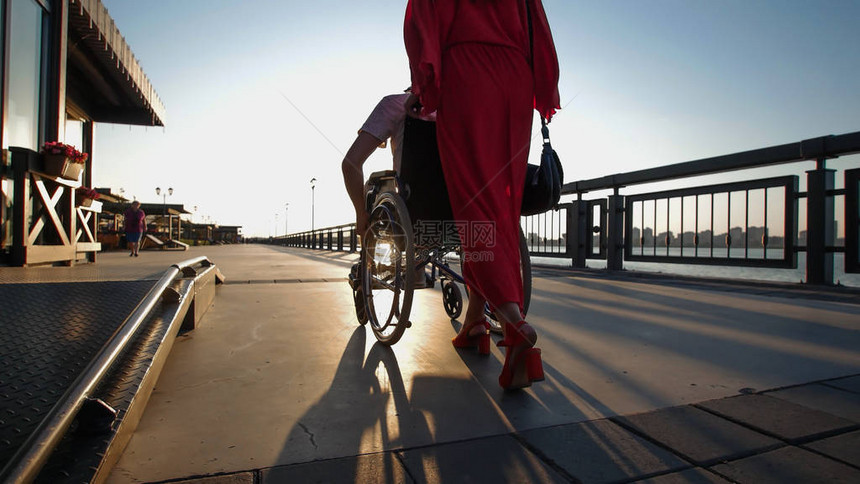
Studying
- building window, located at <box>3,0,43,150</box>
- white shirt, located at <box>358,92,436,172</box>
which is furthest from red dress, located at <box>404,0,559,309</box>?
building window, located at <box>3,0,43,150</box>

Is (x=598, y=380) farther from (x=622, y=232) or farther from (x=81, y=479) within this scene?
(x=622, y=232)

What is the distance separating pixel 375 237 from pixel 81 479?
5.17 feet

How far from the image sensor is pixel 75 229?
604 centimetres

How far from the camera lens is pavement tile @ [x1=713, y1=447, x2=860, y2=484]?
915mm

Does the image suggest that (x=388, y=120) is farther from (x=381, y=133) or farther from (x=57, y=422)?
(x=57, y=422)

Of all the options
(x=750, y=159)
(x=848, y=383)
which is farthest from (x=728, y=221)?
(x=848, y=383)

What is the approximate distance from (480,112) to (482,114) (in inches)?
0.4

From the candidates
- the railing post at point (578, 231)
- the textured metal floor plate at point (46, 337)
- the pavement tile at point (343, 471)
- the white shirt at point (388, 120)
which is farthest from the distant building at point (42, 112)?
the railing post at point (578, 231)

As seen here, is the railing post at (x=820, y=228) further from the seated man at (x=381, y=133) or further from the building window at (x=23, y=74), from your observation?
the building window at (x=23, y=74)

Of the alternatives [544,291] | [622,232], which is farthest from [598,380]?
[622,232]

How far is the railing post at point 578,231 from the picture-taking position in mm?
7430

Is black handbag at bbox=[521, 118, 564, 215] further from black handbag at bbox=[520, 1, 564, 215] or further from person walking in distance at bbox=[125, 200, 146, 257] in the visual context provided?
person walking in distance at bbox=[125, 200, 146, 257]

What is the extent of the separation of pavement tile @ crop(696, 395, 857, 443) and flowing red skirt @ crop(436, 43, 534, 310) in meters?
0.70

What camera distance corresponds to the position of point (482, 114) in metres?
1.53
